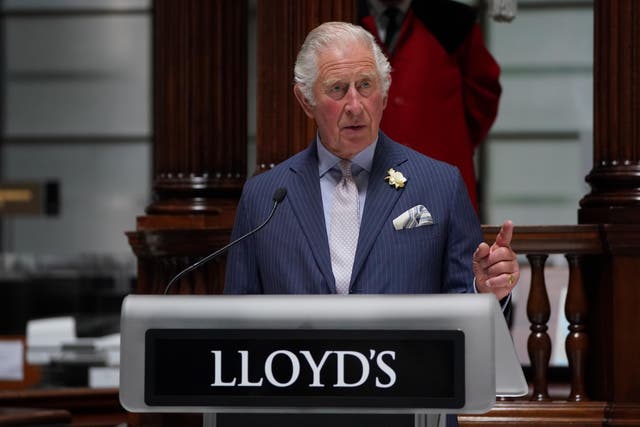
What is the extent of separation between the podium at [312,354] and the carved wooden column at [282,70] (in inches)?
83.0

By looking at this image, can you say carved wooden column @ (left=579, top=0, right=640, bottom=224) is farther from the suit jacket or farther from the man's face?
the man's face

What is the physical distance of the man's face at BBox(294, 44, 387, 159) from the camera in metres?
2.21

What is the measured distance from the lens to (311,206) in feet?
7.53

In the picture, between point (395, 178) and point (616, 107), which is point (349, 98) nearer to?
point (395, 178)

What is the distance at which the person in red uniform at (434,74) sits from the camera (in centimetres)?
398

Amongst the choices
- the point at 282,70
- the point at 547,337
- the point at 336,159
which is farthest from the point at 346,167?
the point at 547,337

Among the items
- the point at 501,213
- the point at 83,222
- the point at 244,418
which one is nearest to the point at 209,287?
the point at 244,418

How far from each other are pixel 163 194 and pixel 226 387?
2.43m

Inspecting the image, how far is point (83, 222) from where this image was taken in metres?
10.3

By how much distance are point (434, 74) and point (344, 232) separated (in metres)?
1.84

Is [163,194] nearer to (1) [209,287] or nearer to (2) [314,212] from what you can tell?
(1) [209,287]

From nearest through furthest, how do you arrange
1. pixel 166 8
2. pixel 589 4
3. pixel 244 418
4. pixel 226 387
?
pixel 226 387
pixel 244 418
pixel 166 8
pixel 589 4

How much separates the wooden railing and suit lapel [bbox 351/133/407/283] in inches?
59.0

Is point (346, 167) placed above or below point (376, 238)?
above
